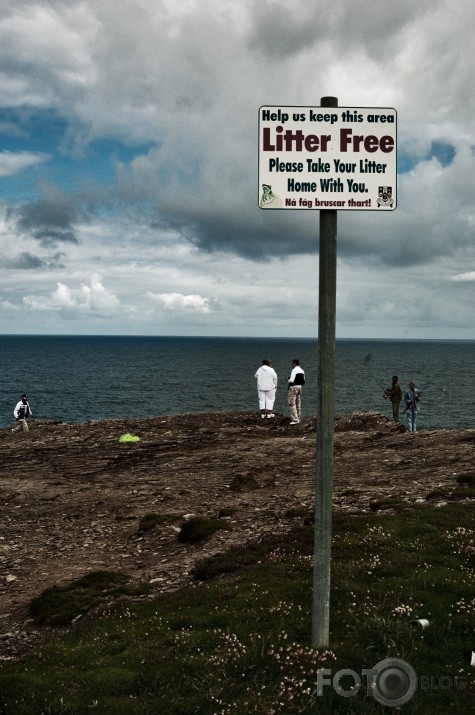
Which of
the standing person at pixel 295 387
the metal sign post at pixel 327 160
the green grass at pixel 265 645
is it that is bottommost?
the green grass at pixel 265 645

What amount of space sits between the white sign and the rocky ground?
8803 mm

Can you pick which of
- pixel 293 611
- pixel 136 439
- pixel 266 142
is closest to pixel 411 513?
pixel 293 611

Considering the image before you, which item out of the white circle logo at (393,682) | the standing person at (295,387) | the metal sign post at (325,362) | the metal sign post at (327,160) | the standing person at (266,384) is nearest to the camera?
the white circle logo at (393,682)

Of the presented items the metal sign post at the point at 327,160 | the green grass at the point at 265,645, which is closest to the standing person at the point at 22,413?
the green grass at the point at 265,645

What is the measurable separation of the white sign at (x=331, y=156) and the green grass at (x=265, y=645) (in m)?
6.01

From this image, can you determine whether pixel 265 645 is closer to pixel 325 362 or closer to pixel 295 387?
pixel 325 362

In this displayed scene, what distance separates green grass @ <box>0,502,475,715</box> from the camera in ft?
24.4

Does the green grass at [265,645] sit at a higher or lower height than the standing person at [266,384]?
lower

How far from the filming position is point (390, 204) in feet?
26.0

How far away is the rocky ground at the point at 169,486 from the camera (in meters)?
15.1

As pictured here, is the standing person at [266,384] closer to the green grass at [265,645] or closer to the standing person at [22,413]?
the standing person at [22,413]

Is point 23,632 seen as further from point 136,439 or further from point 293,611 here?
point 136,439

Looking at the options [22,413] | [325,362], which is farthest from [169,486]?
[22,413]

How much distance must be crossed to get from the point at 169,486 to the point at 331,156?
1750 centimetres
